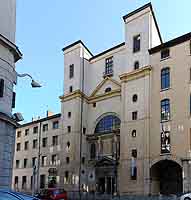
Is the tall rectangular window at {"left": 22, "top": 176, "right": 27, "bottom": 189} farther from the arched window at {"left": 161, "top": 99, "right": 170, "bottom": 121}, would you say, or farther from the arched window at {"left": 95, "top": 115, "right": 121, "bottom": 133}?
the arched window at {"left": 161, "top": 99, "right": 170, "bottom": 121}

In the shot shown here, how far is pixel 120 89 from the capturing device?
1977 inches

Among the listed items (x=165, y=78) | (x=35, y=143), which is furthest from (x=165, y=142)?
(x=35, y=143)

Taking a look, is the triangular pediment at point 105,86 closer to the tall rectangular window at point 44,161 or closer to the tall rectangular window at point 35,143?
the tall rectangular window at point 44,161

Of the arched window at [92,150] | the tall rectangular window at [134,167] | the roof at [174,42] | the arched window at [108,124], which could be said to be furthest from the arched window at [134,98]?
the arched window at [92,150]

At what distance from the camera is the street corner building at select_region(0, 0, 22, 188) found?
69.8 ft

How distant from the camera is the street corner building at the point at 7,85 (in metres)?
21.3

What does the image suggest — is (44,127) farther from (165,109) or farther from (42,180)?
(165,109)

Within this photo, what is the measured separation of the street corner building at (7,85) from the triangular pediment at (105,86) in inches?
1113

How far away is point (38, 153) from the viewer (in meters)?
60.9

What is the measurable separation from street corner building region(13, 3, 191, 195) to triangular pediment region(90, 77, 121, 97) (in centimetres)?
13

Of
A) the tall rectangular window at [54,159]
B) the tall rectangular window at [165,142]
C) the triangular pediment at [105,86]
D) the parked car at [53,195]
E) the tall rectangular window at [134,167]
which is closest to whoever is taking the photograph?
the parked car at [53,195]

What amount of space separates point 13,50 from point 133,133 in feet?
79.3

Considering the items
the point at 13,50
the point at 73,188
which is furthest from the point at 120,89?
the point at 13,50

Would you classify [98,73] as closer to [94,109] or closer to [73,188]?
[94,109]
